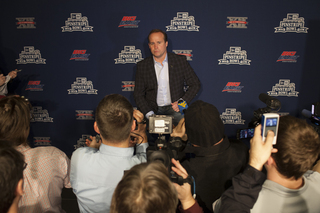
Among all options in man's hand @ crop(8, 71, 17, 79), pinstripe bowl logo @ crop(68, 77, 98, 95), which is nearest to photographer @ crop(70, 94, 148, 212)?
pinstripe bowl logo @ crop(68, 77, 98, 95)

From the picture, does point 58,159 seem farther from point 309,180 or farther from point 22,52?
point 22,52

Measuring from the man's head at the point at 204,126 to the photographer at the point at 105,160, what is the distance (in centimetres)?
34

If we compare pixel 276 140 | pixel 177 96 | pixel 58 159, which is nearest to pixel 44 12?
pixel 177 96

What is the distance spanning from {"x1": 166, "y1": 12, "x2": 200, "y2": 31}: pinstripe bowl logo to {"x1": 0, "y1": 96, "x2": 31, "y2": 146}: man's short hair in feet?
6.99

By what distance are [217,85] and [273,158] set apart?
7.09ft

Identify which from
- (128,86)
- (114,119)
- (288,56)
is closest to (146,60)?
(128,86)

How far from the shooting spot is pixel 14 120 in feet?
3.80

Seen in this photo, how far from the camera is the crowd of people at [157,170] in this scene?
0.71 m

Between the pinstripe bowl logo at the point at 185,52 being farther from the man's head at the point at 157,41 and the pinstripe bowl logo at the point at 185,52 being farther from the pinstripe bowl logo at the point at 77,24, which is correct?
the pinstripe bowl logo at the point at 77,24

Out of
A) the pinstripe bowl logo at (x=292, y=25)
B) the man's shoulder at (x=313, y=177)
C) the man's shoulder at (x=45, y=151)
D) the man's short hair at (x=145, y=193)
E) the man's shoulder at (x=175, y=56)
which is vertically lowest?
the man's shoulder at (x=313, y=177)

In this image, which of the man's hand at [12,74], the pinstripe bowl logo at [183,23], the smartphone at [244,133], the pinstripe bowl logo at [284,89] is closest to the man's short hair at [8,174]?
the smartphone at [244,133]

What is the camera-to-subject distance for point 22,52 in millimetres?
3057

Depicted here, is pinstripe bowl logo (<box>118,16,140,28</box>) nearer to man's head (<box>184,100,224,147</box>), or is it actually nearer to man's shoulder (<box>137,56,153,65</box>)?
man's shoulder (<box>137,56,153,65</box>)

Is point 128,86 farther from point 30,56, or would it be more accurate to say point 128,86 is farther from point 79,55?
point 30,56
